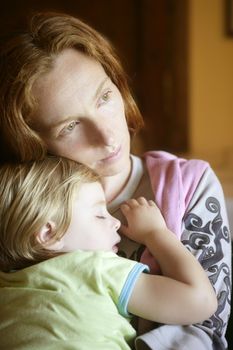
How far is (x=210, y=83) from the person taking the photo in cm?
356

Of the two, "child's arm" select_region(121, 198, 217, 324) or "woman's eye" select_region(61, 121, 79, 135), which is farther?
"woman's eye" select_region(61, 121, 79, 135)

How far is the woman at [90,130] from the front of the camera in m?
1.12

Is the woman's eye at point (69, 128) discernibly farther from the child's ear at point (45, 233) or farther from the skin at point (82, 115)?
the child's ear at point (45, 233)

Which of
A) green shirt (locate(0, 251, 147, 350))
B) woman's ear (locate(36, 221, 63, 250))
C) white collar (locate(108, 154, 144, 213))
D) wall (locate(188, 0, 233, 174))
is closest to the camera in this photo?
green shirt (locate(0, 251, 147, 350))

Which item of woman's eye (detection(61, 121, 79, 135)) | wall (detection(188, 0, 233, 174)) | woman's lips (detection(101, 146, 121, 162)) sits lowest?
wall (detection(188, 0, 233, 174))

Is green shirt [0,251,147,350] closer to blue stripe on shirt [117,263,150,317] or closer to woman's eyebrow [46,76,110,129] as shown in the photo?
blue stripe on shirt [117,263,150,317]

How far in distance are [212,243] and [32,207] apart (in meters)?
0.39

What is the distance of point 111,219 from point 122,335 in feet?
0.77

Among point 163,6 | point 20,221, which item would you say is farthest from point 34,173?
point 163,6

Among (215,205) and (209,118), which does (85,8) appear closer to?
(209,118)

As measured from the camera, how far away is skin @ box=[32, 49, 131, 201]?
3.67ft

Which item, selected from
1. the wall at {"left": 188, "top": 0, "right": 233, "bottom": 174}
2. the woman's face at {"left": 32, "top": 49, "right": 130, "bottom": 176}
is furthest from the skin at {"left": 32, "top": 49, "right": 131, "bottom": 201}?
the wall at {"left": 188, "top": 0, "right": 233, "bottom": 174}

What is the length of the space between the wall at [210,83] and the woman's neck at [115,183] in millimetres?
2155

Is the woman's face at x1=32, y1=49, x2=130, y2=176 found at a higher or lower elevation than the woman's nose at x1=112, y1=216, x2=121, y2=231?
higher
